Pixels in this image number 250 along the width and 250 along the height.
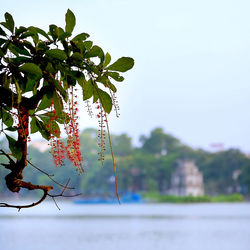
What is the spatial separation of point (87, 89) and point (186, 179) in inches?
1693

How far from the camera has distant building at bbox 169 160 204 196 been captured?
4322 cm

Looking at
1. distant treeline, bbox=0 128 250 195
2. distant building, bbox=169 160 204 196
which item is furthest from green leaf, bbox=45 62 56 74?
distant building, bbox=169 160 204 196

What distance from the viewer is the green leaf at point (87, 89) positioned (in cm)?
70

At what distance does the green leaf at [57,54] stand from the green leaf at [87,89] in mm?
63

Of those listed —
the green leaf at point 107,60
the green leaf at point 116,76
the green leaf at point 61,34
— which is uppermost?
the green leaf at point 61,34

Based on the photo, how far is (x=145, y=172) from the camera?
1688 inches

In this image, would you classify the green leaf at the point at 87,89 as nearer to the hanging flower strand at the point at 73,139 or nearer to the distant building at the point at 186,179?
the hanging flower strand at the point at 73,139

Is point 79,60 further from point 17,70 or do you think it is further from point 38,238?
point 38,238

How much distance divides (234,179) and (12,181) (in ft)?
136

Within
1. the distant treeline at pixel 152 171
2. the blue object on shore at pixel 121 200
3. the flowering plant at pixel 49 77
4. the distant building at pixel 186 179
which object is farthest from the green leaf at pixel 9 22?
the blue object on shore at pixel 121 200

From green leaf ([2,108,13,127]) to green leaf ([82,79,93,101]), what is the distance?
11 centimetres

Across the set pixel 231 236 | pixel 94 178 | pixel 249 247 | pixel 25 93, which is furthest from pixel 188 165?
pixel 25 93

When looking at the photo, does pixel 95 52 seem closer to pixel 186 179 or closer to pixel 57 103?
pixel 57 103

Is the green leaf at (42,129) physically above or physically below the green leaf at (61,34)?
below
